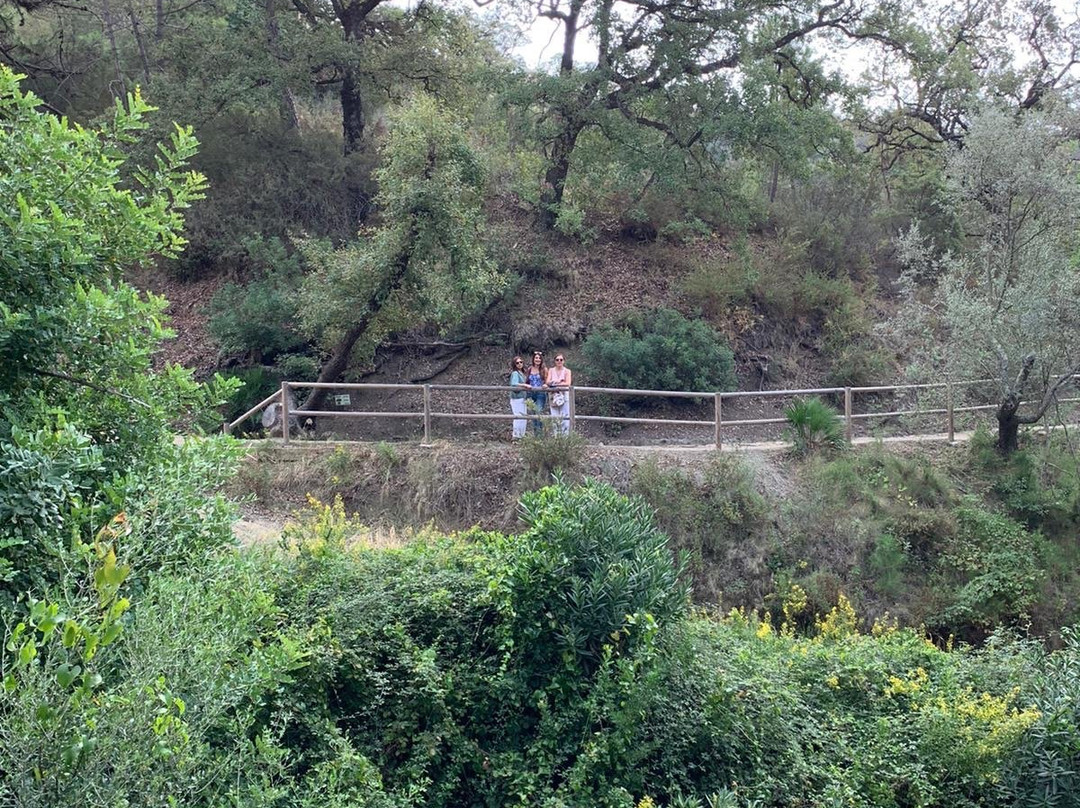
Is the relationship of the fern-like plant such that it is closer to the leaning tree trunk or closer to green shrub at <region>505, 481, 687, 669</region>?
the leaning tree trunk

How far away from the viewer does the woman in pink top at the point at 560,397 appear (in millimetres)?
13969

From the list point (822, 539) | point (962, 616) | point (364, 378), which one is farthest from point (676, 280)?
point (962, 616)

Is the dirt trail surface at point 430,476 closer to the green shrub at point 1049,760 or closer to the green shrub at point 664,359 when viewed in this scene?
the green shrub at point 664,359

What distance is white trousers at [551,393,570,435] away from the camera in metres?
13.9

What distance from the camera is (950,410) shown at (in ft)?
48.6

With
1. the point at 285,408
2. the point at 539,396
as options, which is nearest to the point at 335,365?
the point at 285,408

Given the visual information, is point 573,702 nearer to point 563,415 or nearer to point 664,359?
point 563,415

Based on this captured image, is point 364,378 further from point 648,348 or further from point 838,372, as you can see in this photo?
point 838,372

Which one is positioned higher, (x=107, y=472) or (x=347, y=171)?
(x=347, y=171)

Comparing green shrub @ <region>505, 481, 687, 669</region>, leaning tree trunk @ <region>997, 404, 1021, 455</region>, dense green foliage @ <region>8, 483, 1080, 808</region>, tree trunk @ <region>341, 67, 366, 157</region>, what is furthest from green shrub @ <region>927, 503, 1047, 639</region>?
tree trunk @ <region>341, 67, 366, 157</region>

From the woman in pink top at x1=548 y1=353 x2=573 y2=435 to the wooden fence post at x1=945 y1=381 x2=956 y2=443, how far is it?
6.30m

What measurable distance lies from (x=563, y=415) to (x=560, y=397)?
48cm

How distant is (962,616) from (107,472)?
38.5 ft

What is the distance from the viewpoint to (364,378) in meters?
19.8
